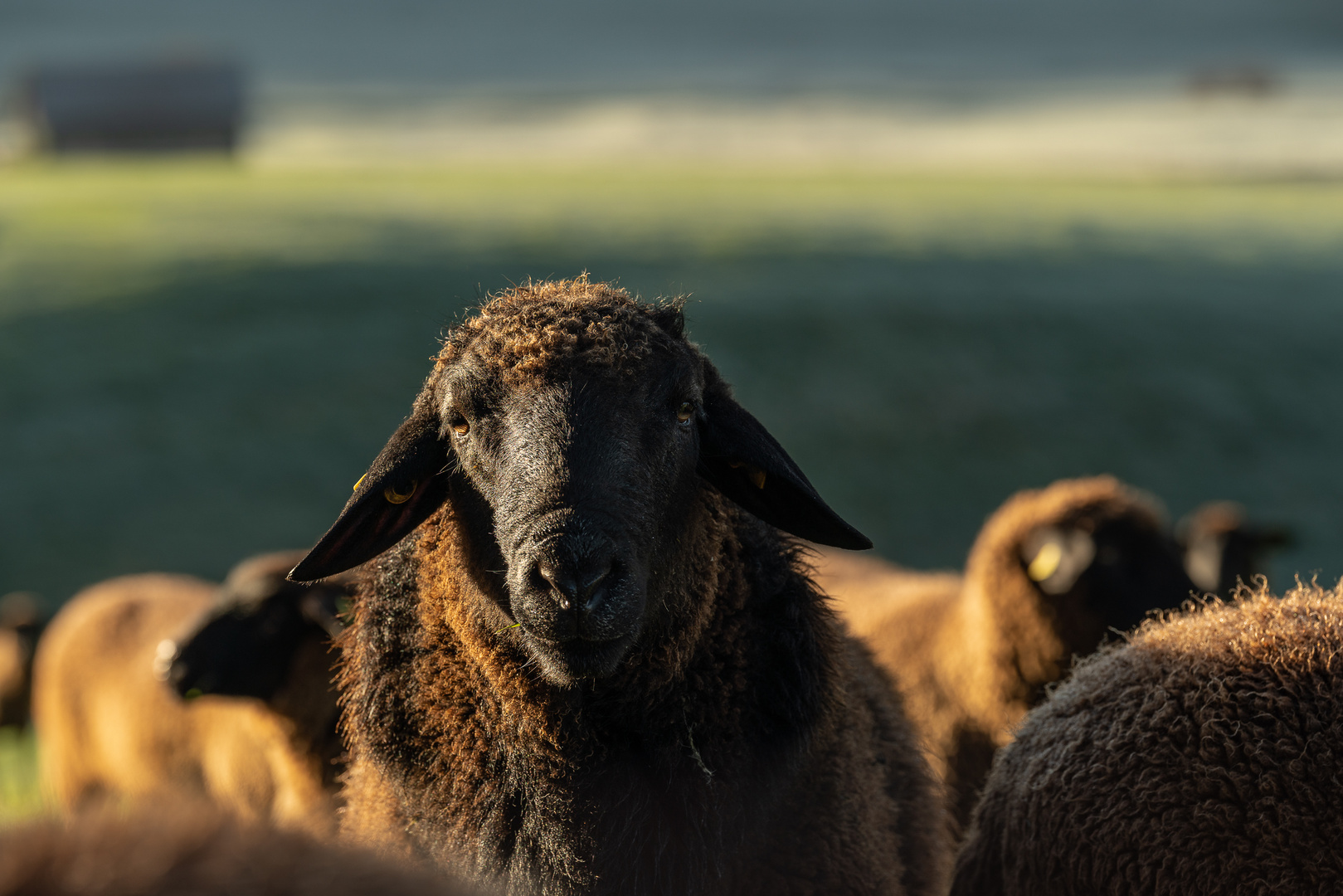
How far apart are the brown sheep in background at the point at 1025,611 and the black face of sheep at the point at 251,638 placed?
2597 millimetres

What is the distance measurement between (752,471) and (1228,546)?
16.7 ft

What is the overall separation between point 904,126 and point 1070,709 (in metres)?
30.8

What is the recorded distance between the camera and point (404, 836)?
3.23m

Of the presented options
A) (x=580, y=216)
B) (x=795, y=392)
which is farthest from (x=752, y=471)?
(x=580, y=216)

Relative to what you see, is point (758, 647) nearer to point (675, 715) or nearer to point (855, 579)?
point (675, 715)

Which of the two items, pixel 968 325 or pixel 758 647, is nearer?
pixel 758 647

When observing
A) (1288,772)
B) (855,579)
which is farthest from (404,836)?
(855,579)

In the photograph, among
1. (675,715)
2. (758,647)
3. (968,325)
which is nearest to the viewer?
(675,715)

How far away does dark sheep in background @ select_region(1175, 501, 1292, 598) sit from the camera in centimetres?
688

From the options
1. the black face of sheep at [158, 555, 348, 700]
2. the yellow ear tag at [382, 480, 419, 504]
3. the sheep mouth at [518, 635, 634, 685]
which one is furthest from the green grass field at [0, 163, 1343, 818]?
the sheep mouth at [518, 635, 634, 685]

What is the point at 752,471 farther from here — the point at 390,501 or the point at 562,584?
the point at 390,501

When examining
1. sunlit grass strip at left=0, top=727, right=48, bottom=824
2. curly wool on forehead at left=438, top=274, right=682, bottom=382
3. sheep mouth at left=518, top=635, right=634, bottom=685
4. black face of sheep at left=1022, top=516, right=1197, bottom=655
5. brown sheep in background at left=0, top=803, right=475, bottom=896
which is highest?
curly wool on forehead at left=438, top=274, right=682, bottom=382

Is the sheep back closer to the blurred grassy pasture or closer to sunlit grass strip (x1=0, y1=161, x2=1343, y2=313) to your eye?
the blurred grassy pasture

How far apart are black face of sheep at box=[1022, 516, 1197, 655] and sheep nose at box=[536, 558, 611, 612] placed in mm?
3486
